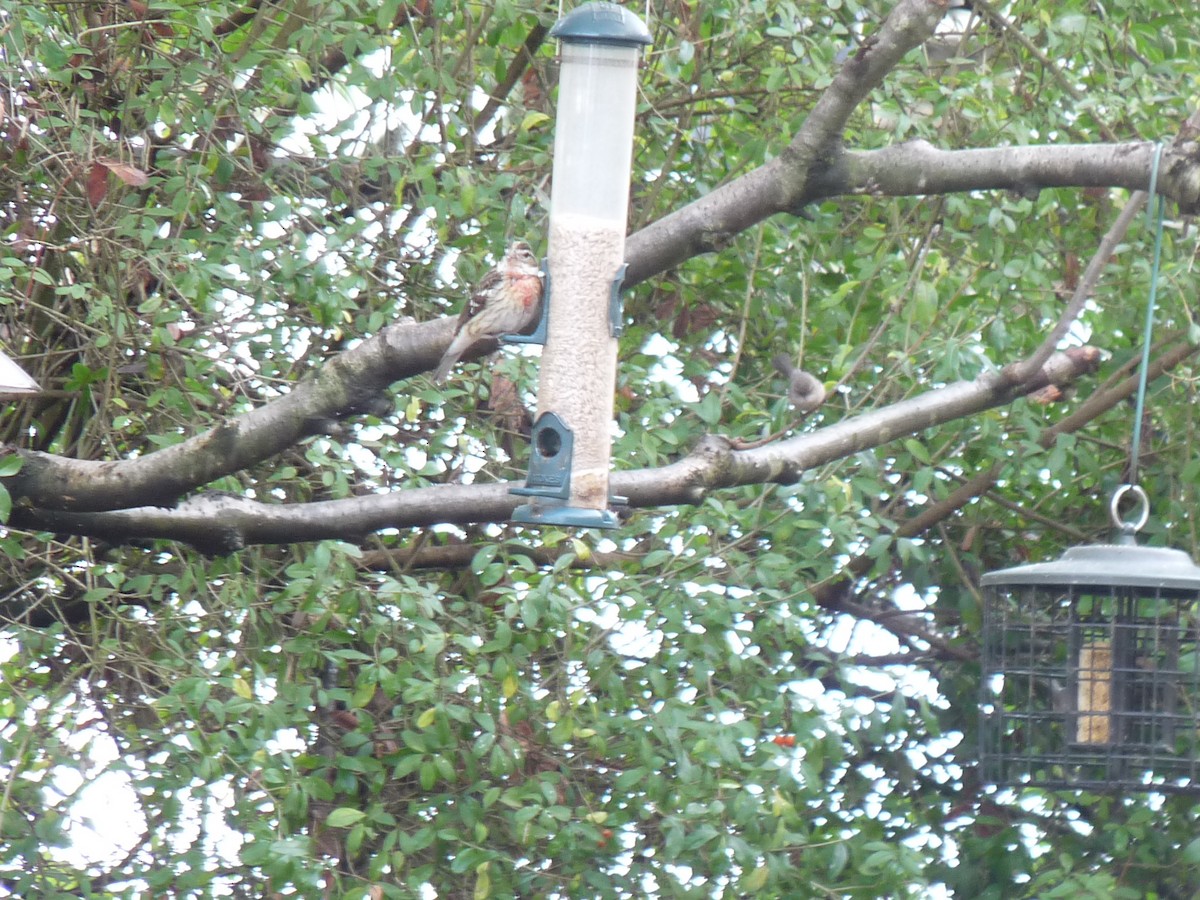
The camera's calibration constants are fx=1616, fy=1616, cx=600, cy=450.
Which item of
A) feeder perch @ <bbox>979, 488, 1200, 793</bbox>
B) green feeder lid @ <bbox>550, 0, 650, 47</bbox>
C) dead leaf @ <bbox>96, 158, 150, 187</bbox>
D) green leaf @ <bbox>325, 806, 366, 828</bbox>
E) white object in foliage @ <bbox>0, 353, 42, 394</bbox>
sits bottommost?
green leaf @ <bbox>325, 806, 366, 828</bbox>

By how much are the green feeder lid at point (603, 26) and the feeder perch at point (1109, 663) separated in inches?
51.6

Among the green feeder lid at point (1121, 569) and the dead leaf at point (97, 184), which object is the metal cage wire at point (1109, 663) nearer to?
the green feeder lid at point (1121, 569)

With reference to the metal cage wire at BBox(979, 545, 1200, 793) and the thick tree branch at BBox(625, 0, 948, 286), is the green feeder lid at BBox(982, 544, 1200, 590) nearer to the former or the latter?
the metal cage wire at BBox(979, 545, 1200, 793)

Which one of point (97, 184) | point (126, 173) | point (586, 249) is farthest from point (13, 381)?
point (97, 184)

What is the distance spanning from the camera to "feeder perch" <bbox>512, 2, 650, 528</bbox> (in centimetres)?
336

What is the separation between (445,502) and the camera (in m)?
3.21

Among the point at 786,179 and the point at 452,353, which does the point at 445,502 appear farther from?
the point at 786,179

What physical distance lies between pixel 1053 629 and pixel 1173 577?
2.06 ft

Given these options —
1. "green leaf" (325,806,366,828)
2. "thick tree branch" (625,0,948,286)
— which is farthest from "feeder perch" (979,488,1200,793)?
"green leaf" (325,806,366,828)

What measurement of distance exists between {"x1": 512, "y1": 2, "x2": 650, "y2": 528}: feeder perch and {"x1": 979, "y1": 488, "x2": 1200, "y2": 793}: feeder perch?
0.92 m

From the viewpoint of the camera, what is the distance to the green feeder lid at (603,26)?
3242 mm

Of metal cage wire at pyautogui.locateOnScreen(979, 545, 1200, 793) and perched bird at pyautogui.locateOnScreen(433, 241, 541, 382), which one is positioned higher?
perched bird at pyautogui.locateOnScreen(433, 241, 541, 382)

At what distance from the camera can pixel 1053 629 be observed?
3.57 m

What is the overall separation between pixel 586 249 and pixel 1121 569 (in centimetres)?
126
